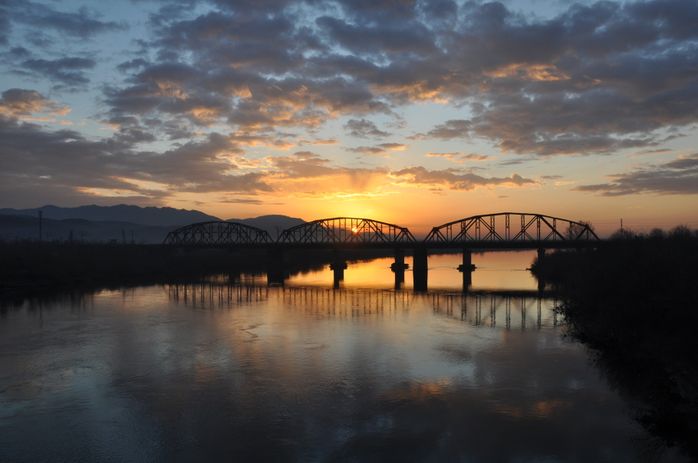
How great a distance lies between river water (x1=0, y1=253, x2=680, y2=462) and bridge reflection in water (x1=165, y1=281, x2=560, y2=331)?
1.71 metres

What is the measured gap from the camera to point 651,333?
2106 cm

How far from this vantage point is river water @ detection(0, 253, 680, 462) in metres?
13.0

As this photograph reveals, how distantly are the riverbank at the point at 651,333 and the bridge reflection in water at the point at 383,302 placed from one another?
5564mm

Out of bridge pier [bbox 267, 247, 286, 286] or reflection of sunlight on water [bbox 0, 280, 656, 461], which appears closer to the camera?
reflection of sunlight on water [bbox 0, 280, 656, 461]

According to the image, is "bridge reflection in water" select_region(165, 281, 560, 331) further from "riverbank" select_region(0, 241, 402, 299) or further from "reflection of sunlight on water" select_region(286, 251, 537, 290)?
"riverbank" select_region(0, 241, 402, 299)

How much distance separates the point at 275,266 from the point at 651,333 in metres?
63.5

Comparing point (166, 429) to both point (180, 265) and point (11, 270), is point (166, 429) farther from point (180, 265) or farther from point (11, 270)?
point (180, 265)

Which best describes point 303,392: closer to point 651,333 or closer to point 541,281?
point 651,333

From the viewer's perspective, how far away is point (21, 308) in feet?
123

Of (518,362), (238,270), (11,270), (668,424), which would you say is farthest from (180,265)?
(668,424)

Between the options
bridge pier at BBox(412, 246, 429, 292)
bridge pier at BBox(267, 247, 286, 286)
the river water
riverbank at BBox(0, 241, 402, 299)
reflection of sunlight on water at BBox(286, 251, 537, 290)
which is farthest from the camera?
bridge pier at BBox(267, 247, 286, 286)

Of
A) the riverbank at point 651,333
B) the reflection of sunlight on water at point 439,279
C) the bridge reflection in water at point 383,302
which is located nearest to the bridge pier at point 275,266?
the reflection of sunlight on water at point 439,279

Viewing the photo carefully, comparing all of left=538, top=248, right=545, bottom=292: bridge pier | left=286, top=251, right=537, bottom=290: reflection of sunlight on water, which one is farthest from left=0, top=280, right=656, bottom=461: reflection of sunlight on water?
left=286, top=251, right=537, bottom=290: reflection of sunlight on water

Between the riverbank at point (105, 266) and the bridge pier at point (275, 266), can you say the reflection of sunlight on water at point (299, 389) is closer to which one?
the riverbank at point (105, 266)
